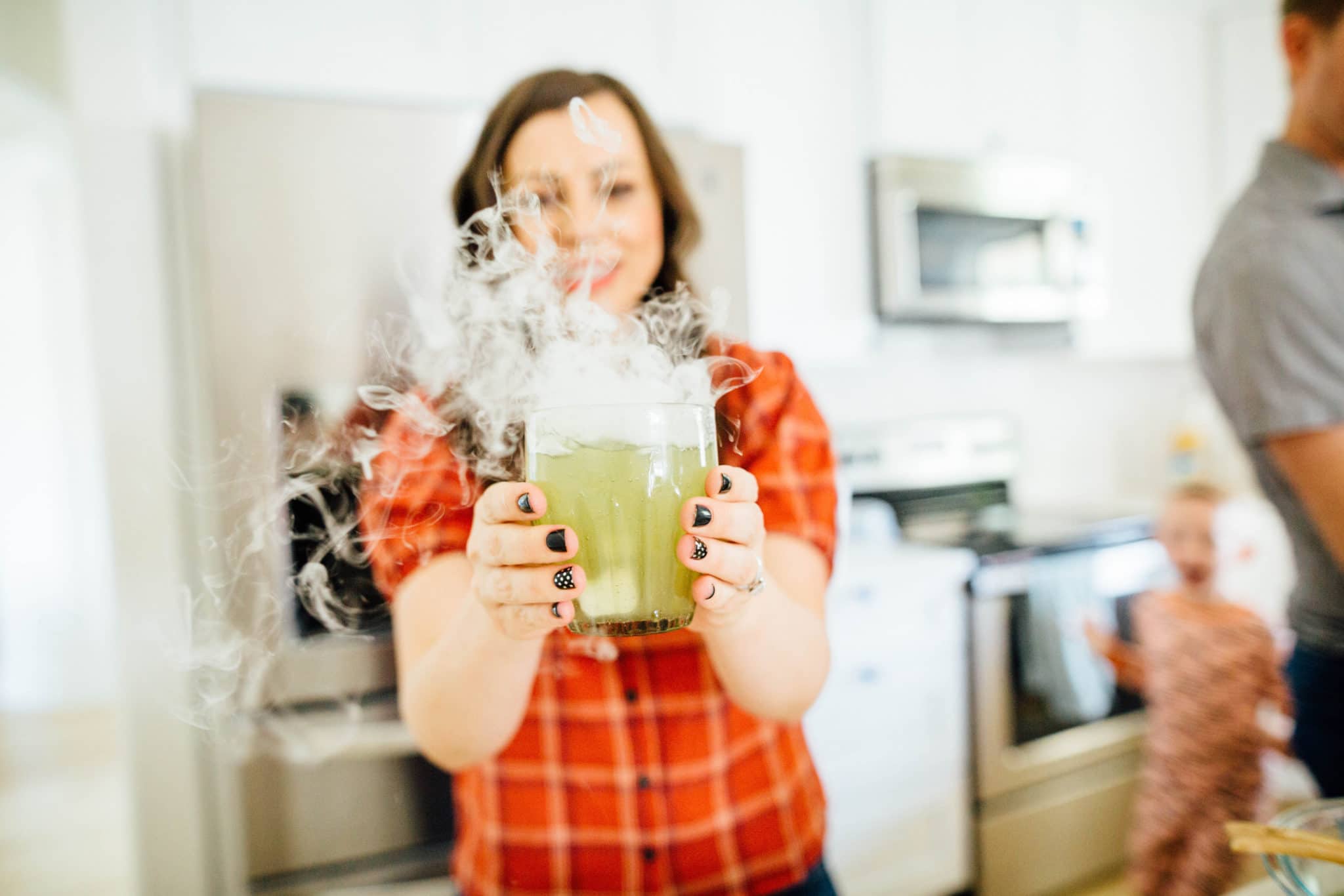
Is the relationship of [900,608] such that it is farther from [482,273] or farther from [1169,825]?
[482,273]

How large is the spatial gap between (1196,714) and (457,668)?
1.48m


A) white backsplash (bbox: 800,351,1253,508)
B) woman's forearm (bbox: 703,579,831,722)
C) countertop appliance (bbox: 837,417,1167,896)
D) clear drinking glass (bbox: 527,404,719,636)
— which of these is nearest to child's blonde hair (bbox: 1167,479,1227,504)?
countertop appliance (bbox: 837,417,1167,896)

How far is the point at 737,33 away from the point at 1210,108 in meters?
1.90

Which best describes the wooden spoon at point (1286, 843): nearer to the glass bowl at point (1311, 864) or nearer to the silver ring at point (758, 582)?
the glass bowl at point (1311, 864)

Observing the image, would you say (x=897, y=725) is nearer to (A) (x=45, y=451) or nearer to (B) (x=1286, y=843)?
(B) (x=1286, y=843)

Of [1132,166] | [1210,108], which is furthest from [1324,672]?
[1210,108]

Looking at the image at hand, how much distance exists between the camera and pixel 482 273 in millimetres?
593

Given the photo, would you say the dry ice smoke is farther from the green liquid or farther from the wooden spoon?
the wooden spoon

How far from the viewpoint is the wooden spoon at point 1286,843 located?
502 millimetres

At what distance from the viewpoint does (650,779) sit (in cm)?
71

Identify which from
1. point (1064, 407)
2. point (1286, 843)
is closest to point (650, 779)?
point (1286, 843)

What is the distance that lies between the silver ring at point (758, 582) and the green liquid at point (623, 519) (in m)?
0.05

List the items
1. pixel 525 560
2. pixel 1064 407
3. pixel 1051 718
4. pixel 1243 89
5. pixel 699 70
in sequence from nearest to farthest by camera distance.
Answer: pixel 525 560 < pixel 699 70 < pixel 1051 718 < pixel 1243 89 < pixel 1064 407

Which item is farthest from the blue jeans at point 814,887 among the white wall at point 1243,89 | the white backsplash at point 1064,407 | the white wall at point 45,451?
the white wall at point 45,451
